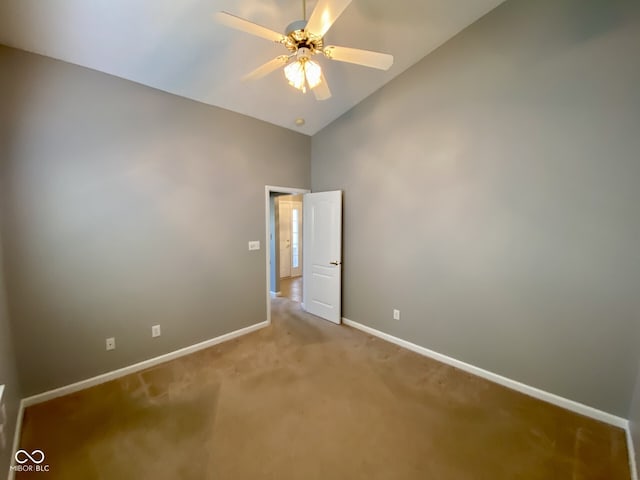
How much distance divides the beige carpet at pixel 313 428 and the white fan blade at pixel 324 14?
103 inches

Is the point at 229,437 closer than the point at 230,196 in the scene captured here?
Yes

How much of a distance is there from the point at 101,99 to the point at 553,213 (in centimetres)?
393

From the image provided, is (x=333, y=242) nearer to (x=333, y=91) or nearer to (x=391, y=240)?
(x=391, y=240)

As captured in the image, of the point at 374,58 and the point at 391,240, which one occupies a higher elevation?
the point at 374,58

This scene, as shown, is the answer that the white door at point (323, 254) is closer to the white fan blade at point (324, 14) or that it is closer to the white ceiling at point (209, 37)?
the white ceiling at point (209, 37)

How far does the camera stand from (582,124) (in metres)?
2.02

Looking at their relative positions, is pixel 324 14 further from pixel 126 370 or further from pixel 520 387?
pixel 126 370

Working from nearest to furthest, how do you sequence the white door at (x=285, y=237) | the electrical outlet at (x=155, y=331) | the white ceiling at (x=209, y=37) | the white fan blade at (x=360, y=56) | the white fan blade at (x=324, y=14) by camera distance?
1. the white fan blade at (x=324, y=14)
2. the white fan blade at (x=360, y=56)
3. the white ceiling at (x=209, y=37)
4. the electrical outlet at (x=155, y=331)
5. the white door at (x=285, y=237)

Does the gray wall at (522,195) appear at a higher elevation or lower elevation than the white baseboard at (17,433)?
higher

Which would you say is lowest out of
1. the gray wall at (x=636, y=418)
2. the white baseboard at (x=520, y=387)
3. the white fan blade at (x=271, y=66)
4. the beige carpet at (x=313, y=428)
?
the beige carpet at (x=313, y=428)

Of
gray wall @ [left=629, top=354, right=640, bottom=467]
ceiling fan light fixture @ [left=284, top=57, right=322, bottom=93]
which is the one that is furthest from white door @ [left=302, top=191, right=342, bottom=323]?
gray wall @ [left=629, top=354, right=640, bottom=467]

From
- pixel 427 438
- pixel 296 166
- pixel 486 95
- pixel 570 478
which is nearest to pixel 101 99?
pixel 296 166

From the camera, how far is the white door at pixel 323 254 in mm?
3699

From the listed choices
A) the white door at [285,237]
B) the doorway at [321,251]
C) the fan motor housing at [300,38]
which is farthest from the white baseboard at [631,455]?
the white door at [285,237]
